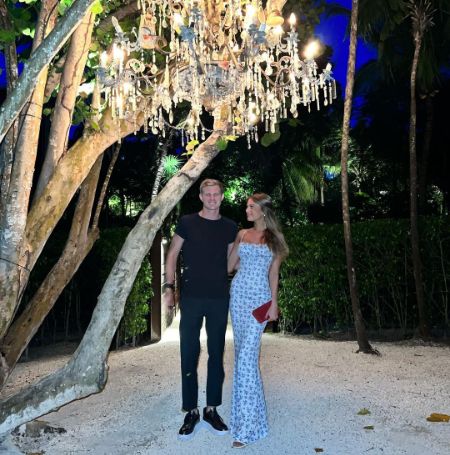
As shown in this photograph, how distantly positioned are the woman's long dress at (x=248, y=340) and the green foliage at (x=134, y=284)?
3925 millimetres

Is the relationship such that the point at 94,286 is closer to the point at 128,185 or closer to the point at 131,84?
the point at 131,84

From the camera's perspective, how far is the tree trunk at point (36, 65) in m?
2.45

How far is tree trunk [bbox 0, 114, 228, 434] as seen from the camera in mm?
3477

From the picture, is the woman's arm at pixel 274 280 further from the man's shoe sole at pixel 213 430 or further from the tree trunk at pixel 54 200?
the tree trunk at pixel 54 200

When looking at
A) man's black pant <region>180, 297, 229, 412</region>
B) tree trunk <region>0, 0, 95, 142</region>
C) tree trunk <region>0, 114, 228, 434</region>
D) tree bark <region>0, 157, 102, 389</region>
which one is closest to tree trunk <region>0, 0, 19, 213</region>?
tree bark <region>0, 157, 102, 389</region>

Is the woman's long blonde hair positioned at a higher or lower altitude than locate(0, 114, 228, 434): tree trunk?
higher

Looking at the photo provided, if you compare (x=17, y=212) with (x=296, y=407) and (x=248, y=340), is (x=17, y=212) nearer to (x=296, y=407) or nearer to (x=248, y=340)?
(x=248, y=340)

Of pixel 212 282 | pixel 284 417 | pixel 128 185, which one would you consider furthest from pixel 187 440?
pixel 128 185

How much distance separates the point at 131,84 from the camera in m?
3.95

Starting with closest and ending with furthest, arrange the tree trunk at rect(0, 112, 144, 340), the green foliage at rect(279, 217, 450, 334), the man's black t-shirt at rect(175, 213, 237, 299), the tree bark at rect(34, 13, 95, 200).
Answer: the tree trunk at rect(0, 112, 144, 340)
the man's black t-shirt at rect(175, 213, 237, 299)
the tree bark at rect(34, 13, 95, 200)
the green foliage at rect(279, 217, 450, 334)

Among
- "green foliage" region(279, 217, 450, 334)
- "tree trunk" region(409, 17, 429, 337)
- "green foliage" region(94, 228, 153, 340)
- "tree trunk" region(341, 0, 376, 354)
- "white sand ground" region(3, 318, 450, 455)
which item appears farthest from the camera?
"green foliage" region(279, 217, 450, 334)

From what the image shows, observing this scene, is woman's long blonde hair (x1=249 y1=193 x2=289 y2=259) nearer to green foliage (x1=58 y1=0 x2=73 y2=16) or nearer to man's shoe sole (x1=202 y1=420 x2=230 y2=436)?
man's shoe sole (x1=202 y1=420 x2=230 y2=436)

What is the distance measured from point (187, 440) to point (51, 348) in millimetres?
5197

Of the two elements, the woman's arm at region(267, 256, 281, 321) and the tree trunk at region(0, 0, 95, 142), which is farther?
the woman's arm at region(267, 256, 281, 321)
